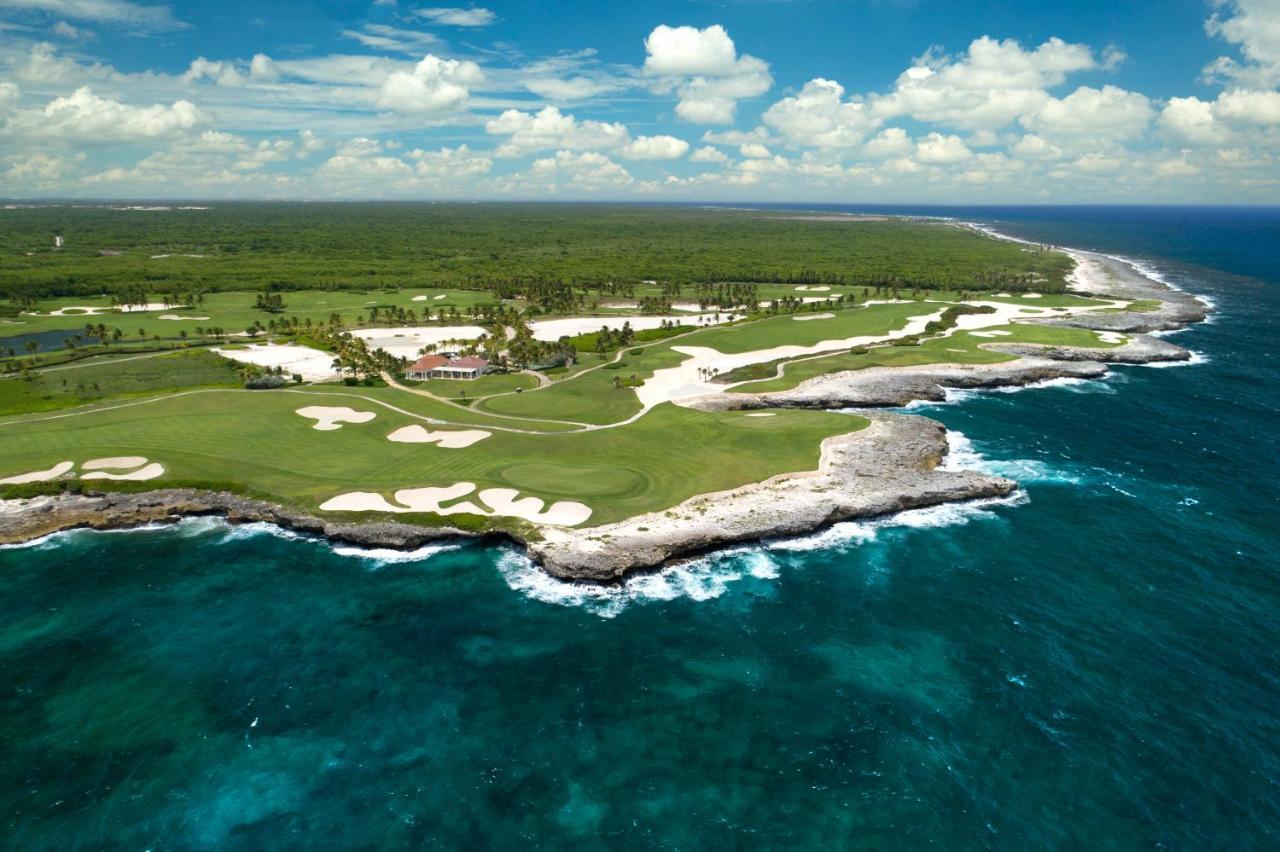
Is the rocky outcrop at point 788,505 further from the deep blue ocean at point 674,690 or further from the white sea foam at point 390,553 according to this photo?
the white sea foam at point 390,553

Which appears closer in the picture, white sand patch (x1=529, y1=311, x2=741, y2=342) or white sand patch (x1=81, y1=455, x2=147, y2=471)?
white sand patch (x1=81, y1=455, x2=147, y2=471)

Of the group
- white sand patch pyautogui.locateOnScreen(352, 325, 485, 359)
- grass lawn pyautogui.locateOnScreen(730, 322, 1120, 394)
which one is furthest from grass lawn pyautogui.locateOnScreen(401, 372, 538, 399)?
grass lawn pyautogui.locateOnScreen(730, 322, 1120, 394)

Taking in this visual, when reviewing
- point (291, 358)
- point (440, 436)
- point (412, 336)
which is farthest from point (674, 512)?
point (412, 336)

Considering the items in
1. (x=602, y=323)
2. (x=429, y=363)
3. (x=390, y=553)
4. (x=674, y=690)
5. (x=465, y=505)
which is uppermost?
(x=602, y=323)

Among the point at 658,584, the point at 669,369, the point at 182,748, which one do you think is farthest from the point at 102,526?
the point at 669,369

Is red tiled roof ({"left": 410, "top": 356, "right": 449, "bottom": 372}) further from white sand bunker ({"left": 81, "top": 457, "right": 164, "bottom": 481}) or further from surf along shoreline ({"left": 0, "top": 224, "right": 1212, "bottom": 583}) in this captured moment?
surf along shoreline ({"left": 0, "top": 224, "right": 1212, "bottom": 583})

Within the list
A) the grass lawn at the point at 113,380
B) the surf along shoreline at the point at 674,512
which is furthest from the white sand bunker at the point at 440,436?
the grass lawn at the point at 113,380

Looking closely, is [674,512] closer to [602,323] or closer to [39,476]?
[39,476]

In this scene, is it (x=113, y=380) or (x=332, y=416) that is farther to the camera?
(x=113, y=380)
